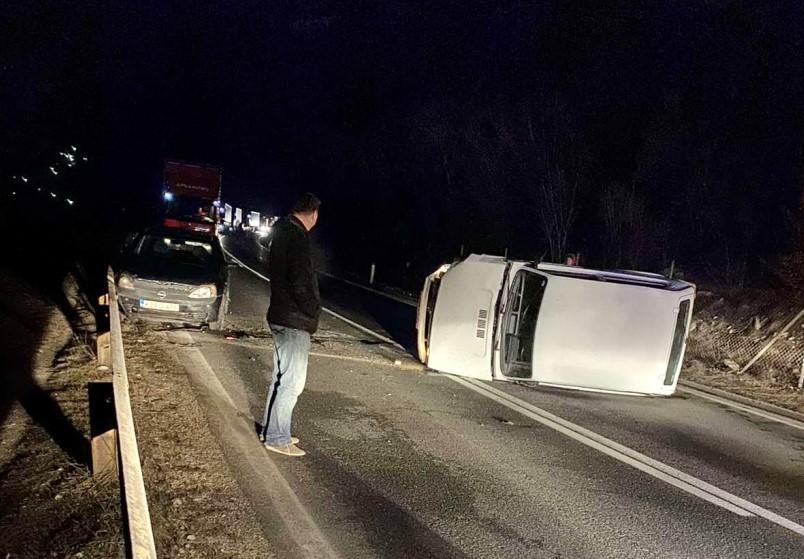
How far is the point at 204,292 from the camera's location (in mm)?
9523

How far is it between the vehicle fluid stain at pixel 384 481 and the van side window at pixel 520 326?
233 cm

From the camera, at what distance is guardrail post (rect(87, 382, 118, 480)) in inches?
157

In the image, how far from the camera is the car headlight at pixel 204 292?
9.45 metres

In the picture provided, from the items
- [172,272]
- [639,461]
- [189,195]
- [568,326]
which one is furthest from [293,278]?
[189,195]

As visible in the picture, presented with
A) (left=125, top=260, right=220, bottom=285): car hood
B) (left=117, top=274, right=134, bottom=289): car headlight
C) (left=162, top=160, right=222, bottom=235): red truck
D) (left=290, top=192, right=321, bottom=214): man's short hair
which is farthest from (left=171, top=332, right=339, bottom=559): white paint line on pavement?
(left=162, top=160, right=222, bottom=235): red truck

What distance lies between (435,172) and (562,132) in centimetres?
914

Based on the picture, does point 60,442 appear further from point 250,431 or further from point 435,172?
point 435,172

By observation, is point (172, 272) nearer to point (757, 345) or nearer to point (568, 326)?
point (568, 326)

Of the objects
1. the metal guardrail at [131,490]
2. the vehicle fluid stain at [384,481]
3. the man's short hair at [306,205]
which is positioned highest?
the man's short hair at [306,205]

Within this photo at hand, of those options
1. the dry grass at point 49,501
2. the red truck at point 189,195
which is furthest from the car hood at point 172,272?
the red truck at point 189,195

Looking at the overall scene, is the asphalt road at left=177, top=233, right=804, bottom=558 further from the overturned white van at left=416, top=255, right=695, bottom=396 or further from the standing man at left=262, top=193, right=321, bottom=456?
the standing man at left=262, top=193, right=321, bottom=456

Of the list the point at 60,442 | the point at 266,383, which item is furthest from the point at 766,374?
the point at 60,442

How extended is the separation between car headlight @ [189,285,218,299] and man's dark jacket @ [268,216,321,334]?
4.92 meters

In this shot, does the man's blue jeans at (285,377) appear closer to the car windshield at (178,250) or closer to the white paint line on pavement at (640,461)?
the white paint line on pavement at (640,461)
